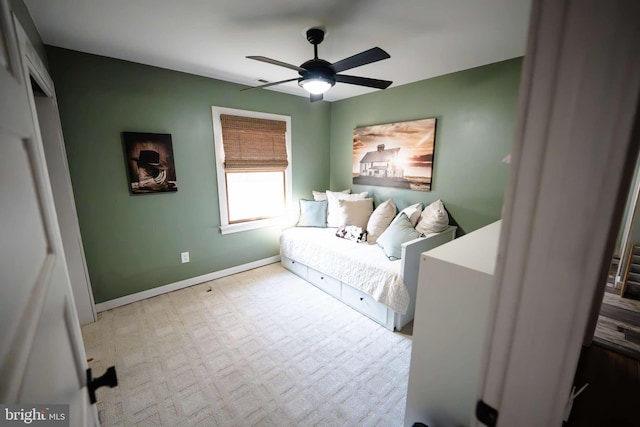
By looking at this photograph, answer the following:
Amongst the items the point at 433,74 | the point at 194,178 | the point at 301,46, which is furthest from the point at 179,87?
the point at 433,74

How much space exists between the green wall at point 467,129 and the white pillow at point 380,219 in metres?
0.20

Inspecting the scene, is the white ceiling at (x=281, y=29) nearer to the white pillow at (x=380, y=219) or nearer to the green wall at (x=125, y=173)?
the green wall at (x=125, y=173)

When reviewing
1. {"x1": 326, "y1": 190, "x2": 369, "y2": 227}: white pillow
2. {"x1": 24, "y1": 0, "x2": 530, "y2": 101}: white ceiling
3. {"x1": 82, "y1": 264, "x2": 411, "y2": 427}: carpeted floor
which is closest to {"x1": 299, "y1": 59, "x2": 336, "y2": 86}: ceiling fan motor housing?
{"x1": 24, "y1": 0, "x2": 530, "y2": 101}: white ceiling

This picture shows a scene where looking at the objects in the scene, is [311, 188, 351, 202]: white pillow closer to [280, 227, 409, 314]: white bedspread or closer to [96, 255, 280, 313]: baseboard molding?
[280, 227, 409, 314]: white bedspread

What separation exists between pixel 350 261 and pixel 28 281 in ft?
7.86

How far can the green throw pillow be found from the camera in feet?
8.54

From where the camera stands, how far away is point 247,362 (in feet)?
6.64

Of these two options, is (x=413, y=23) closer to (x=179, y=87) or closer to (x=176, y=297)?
(x=179, y=87)

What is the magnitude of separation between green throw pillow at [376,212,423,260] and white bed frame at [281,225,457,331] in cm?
17

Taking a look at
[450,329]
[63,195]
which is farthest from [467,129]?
[63,195]

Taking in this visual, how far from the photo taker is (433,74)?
9.27 ft

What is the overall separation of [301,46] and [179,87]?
1.51m

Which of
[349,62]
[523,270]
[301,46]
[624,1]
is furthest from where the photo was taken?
[301,46]

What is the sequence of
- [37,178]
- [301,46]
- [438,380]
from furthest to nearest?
[301,46], [438,380], [37,178]
